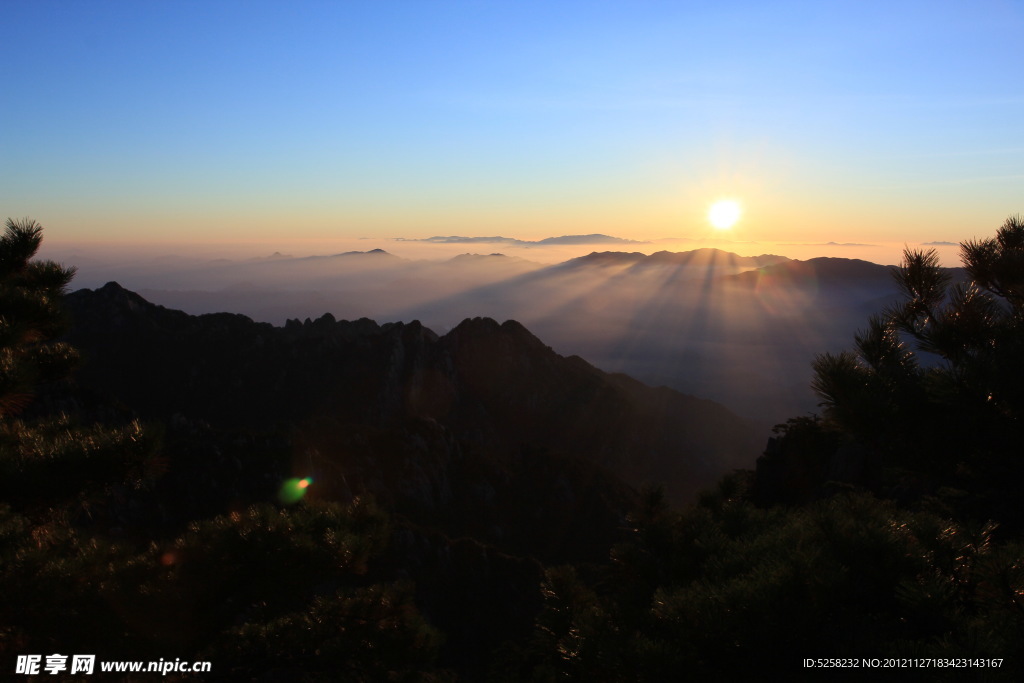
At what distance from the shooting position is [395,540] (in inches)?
1103

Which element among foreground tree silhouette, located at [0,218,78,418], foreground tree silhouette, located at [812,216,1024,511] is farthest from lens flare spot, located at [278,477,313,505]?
foreground tree silhouette, located at [812,216,1024,511]

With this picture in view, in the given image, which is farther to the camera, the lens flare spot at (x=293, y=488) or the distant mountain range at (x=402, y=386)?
the distant mountain range at (x=402, y=386)

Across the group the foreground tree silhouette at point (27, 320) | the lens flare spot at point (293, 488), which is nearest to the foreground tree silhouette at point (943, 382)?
the foreground tree silhouette at point (27, 320)

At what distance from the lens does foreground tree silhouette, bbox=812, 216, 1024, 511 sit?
194 inches

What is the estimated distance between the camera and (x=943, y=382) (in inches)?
193

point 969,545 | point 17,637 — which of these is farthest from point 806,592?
point 17,637

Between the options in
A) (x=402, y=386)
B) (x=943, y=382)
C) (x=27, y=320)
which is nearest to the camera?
(x=943, y=382)

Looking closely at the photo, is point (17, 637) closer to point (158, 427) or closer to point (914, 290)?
point (158, 427)

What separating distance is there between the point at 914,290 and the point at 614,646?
5.01 metres

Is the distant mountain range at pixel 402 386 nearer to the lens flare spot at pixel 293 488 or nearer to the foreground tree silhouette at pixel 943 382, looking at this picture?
the lens flare spot at pixel 293 488

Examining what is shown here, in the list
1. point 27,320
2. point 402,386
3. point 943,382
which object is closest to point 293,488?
point 27,320

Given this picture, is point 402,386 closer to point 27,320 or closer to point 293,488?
point 293,488

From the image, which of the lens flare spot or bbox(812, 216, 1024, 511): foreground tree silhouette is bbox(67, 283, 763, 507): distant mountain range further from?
bbox(812, 216, 1024, 511): foreground tree silhouette

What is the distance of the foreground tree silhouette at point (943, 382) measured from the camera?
494 cm
